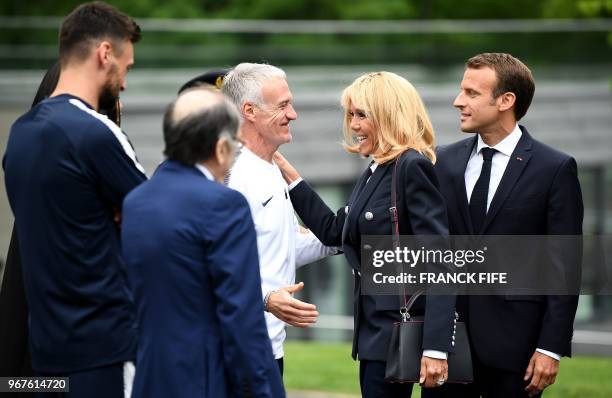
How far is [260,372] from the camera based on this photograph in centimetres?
373

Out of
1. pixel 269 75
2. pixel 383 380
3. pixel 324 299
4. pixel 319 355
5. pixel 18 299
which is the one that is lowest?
pixel 324 299

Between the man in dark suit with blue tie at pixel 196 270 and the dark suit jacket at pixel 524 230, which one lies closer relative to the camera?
the man in dark suit with blue tie at pixel 196 270

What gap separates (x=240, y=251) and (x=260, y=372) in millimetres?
424

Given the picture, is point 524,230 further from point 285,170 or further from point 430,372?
point 285,170

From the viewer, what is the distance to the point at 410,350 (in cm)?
471

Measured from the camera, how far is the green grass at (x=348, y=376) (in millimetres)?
8789

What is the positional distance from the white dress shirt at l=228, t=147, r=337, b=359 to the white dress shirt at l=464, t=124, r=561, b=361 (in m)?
0.88

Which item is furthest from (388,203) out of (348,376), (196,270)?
(348,376)

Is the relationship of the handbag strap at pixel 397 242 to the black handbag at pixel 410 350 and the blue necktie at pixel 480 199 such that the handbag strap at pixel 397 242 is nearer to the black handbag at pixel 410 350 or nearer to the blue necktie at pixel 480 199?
the black handbag at pixel 410 350

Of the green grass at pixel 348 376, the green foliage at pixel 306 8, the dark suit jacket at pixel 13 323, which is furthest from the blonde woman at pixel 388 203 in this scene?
the green foliage at pixel 306 8

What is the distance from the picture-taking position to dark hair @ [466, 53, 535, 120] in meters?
5.28

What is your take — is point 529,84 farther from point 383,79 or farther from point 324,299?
point 324,299

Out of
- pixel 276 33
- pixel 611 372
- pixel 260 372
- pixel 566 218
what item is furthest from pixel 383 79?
pixel 276 33

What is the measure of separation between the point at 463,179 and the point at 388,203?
21.0 inches
